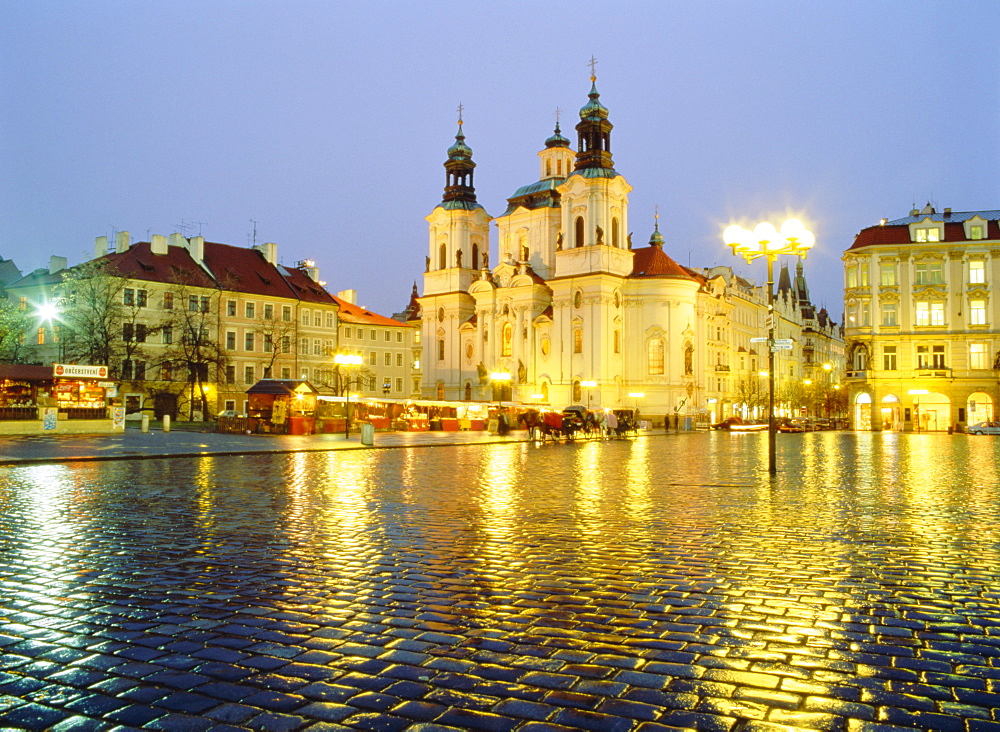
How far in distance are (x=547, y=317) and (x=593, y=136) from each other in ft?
56.9

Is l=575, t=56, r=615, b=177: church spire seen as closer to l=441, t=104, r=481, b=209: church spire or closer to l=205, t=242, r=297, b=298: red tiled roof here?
l=441, t=104, r=481, b=209: church spire

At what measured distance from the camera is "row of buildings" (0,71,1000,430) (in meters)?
64.4

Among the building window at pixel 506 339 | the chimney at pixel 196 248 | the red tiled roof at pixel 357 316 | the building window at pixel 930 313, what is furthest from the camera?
the red tiled roof at pixel 357 316

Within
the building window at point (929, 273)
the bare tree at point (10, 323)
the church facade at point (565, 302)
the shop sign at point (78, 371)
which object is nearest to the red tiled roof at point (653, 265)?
the church facade at point (565, 302)

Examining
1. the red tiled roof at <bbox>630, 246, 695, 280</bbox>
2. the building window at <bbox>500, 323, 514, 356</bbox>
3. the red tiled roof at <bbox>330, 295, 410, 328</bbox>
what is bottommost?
the building window at <bbox>500, 323, 514, 356</bbox>

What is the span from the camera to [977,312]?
64.5 meters

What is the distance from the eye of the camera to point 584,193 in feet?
243

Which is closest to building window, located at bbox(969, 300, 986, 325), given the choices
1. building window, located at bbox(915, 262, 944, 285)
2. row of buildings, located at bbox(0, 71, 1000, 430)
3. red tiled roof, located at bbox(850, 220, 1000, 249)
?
row of buildings, located at bbox(0, 71, 1000, 430)

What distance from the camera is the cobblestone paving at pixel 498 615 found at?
4.14 meters

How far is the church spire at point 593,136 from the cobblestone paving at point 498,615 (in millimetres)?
65490

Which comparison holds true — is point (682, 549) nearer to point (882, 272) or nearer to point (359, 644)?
point (359, 644)

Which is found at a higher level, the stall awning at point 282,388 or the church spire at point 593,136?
the church spire at point 593,136

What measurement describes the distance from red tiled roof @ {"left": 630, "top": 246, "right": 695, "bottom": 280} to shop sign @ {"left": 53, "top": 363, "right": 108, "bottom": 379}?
159 ft

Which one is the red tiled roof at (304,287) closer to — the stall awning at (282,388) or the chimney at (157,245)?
the chimney at (157,245)
